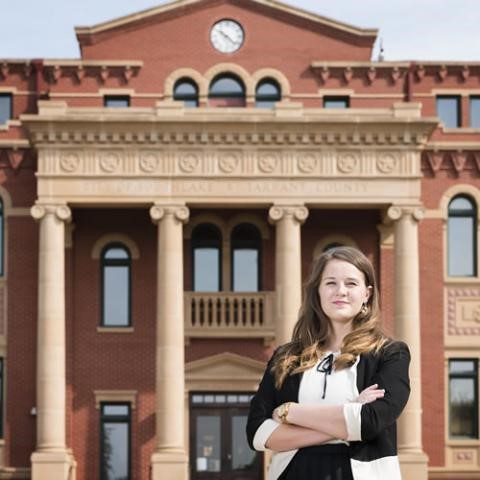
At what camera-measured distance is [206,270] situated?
3634 cm

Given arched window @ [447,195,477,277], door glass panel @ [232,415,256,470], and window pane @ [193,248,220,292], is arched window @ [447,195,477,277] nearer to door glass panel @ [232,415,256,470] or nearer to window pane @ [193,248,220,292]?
window pane @ [193,248,220,292]

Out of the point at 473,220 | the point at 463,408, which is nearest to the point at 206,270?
the point at 473,220

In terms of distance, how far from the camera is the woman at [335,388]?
17.4 feet

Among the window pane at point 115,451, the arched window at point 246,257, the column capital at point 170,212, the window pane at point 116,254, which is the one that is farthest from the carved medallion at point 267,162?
the window pane at point 115,451

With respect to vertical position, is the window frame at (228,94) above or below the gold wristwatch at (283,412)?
above

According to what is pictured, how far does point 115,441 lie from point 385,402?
102 feet

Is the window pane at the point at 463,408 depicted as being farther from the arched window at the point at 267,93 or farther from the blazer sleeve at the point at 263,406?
the blazer sleeve at the point at 263,406

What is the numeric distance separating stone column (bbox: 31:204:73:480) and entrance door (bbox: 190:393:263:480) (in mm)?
3505

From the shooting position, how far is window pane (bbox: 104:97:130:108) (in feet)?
123

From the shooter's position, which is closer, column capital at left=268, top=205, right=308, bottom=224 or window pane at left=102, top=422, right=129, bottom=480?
column capital at left=268, top=205, right=308, bottom=224

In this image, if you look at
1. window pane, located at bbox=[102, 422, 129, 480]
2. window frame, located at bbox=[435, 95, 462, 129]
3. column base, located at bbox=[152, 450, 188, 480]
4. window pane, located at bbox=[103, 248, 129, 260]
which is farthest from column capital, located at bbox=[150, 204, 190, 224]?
window frame, located at bbox=[435, 95, 462, 129]

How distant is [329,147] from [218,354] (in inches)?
247

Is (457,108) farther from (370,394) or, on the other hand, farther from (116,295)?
(370,394)

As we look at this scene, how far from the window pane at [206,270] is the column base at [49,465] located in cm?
612
